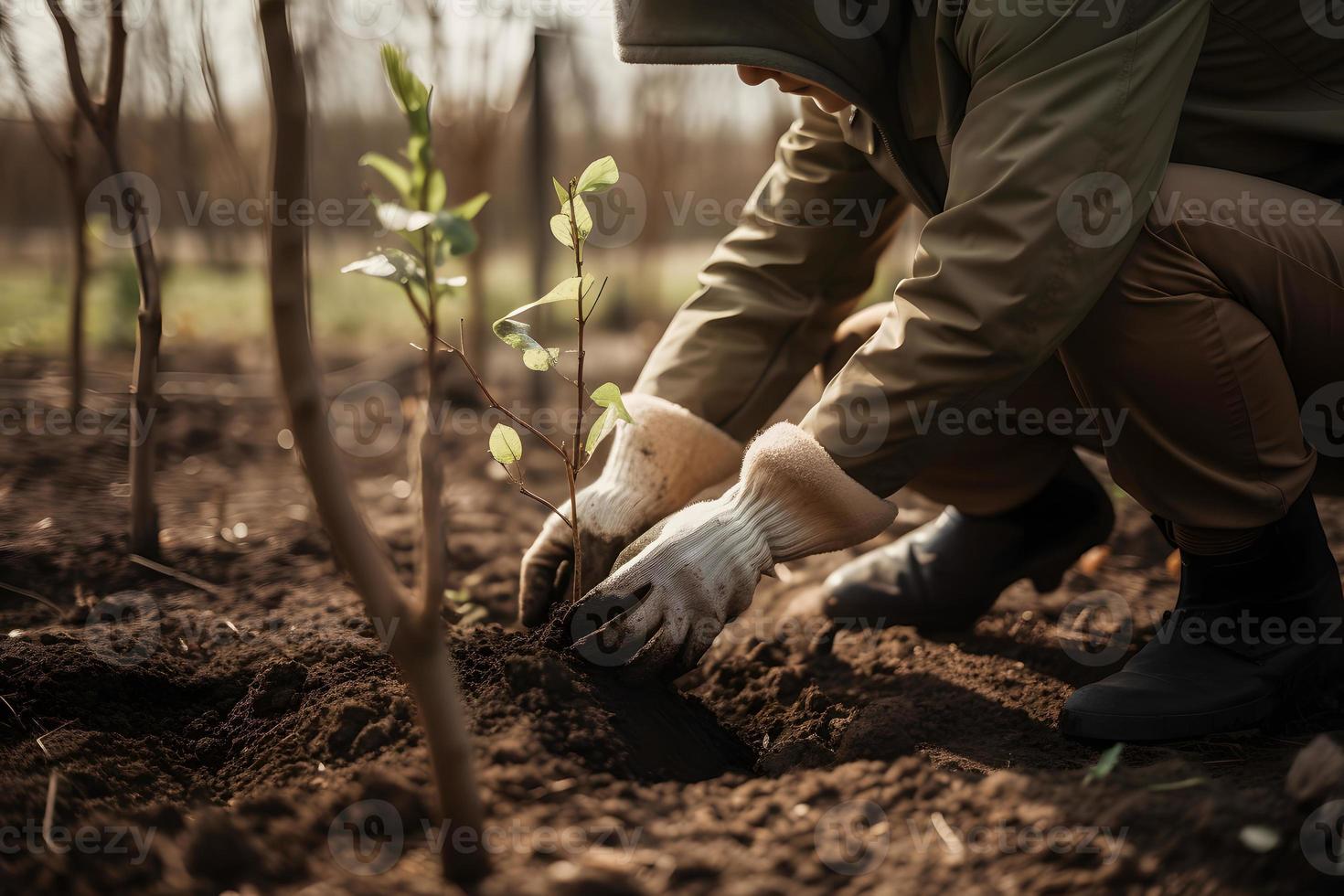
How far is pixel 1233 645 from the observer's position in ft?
5.73

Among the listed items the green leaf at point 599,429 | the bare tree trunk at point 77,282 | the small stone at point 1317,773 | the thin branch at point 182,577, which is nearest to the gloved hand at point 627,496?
the green leaf at point 599,429

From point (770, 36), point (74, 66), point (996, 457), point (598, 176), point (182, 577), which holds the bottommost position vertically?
point (182, 577)

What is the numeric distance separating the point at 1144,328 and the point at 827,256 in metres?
A: 0.69

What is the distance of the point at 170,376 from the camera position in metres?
4.59

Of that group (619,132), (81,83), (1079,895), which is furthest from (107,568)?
(619,132)

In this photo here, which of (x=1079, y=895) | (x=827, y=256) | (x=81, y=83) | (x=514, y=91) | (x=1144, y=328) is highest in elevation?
(x=514, y=91)

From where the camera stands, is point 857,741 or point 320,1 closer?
point 857,741

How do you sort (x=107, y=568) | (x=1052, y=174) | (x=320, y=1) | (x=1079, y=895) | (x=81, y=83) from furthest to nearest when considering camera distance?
(x=320, y=1)
(x=107, y=568)
(x=81, y=83)
(x=1052, y=174)
(x=1079, y=895)

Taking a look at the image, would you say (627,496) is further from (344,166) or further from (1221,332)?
(344,166)

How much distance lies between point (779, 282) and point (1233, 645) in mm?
1097

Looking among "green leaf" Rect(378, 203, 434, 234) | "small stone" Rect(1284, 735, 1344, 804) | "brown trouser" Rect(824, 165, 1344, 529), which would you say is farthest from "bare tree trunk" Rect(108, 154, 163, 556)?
"small stone" Rect(1284, 735, 1344, 804)

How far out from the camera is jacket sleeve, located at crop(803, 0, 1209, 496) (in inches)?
57.7

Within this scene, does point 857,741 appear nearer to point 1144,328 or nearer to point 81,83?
point 1144,328

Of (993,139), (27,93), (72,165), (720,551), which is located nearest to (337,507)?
(720,551)
